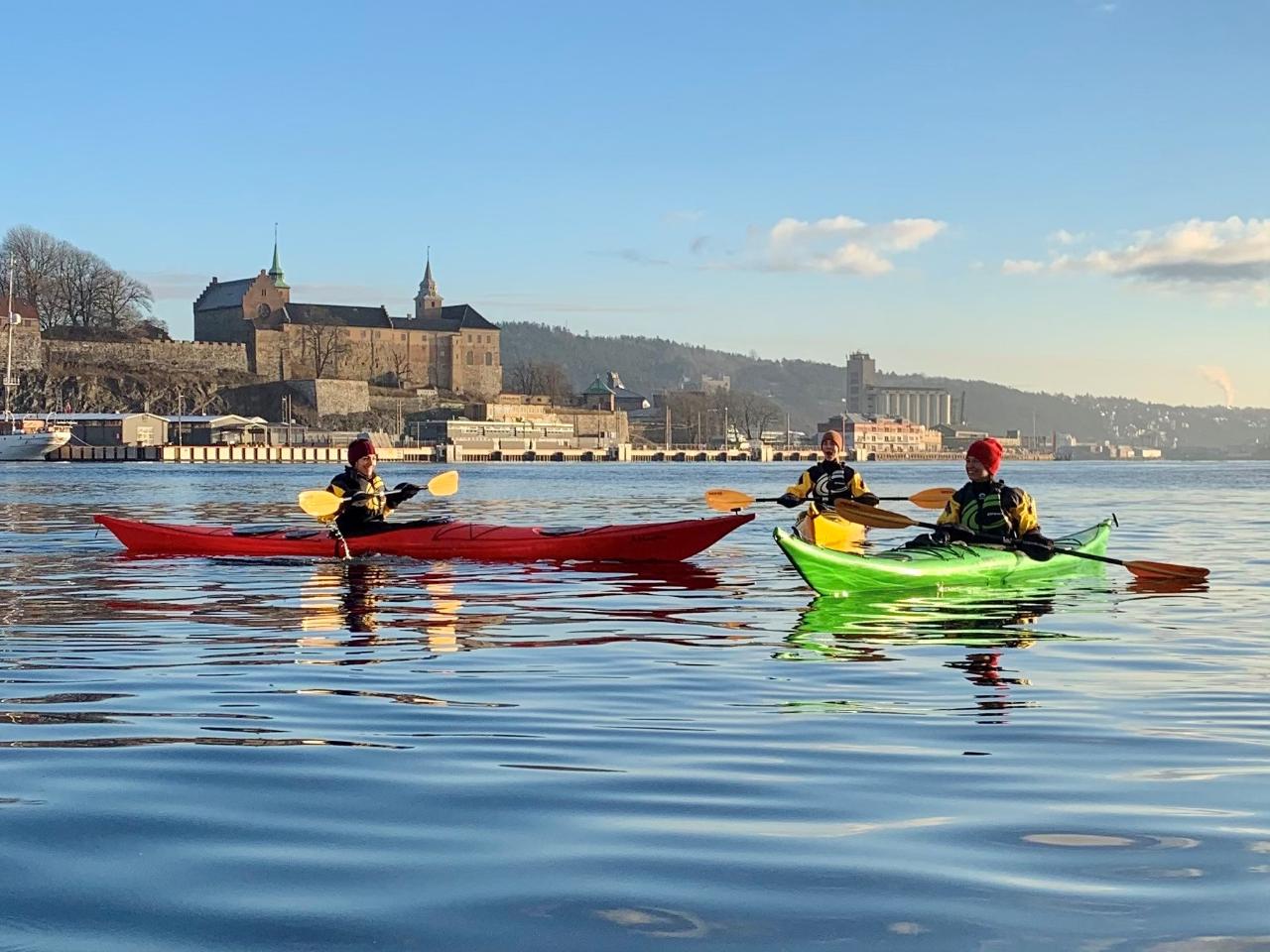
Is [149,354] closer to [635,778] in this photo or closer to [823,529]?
[823,529]

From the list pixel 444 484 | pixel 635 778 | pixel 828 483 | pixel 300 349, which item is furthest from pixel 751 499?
pixel 300 349

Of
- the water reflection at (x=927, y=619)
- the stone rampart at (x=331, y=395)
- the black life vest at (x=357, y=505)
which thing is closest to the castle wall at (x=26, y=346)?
the stone rampart at (x=331, y=395)

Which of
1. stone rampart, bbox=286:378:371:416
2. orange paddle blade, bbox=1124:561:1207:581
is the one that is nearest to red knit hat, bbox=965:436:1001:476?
orange paddle blade, bbox=1124:561:1207:581

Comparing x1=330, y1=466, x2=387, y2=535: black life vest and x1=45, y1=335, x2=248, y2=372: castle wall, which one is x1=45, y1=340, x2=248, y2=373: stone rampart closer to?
x1=45, y1=335, x2=248, y2=372: castle wall

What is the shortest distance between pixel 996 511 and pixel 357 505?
7.57m

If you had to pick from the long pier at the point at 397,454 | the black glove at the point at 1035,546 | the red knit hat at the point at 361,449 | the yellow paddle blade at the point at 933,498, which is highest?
the red knit hat at the point at 361,449

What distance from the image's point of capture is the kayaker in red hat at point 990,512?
13742 millimetres

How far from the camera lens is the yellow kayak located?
55.7 ft

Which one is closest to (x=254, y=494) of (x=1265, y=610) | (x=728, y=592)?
(x=728, y=592)

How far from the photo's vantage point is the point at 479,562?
1822 cm

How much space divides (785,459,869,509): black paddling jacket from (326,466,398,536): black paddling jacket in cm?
477

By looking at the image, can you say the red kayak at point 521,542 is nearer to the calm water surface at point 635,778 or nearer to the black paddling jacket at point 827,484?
the black paddling jacket at point 827,484

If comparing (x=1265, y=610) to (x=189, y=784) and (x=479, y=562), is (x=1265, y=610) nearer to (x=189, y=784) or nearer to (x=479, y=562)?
(x=479, y=562)

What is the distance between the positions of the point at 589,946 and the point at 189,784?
2.40m
